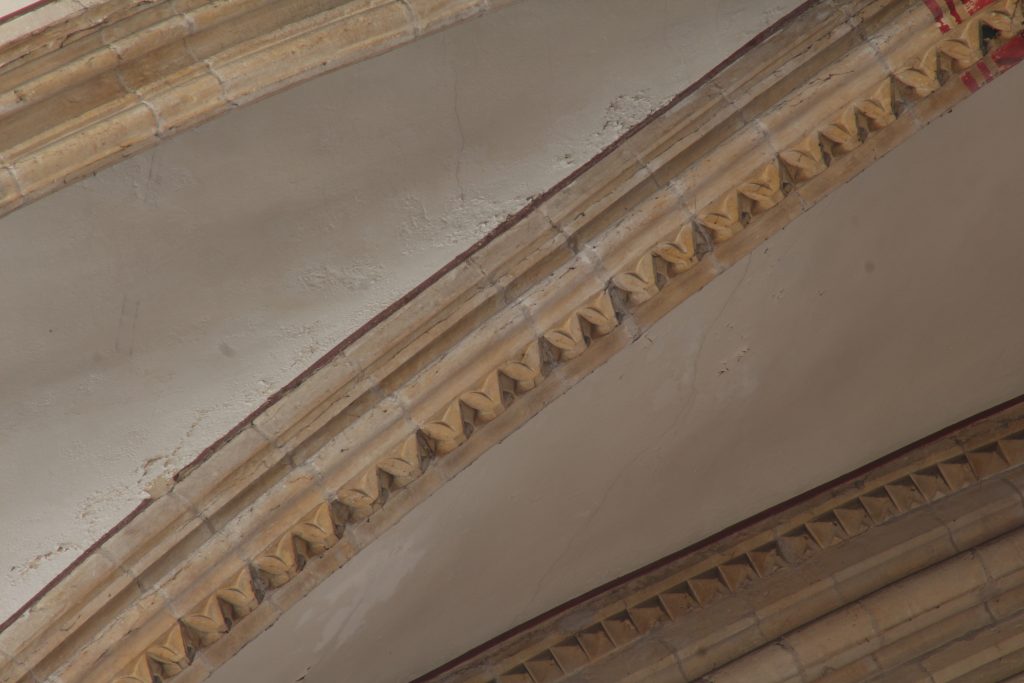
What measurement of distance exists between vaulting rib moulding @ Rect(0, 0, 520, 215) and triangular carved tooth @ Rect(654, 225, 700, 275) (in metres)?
0.86

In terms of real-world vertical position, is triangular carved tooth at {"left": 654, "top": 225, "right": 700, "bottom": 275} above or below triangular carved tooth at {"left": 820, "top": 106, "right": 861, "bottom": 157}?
below

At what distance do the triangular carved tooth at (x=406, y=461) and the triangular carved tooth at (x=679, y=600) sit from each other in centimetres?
145

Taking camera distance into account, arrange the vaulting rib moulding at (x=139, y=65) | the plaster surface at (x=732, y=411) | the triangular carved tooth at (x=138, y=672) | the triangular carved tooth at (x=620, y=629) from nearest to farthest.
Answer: the vaulting rib moulding at (x=139, y=65), the triangular carved tooth at (x=138, y=672), the plaster surface at (x=732, y=411), the triangular carved tooth at (x=620, y=629)

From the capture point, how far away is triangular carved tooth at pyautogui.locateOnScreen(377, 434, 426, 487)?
3.41 metres

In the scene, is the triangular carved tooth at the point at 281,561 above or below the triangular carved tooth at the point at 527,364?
below

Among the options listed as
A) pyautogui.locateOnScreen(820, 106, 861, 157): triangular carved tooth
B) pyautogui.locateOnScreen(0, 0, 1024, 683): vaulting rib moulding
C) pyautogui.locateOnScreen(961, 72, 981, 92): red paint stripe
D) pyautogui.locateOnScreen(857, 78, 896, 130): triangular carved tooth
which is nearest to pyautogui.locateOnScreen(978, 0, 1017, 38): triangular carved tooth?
pyautogui.locateOnScreen(0, 0, 1024, 683): vaulting rib moulding

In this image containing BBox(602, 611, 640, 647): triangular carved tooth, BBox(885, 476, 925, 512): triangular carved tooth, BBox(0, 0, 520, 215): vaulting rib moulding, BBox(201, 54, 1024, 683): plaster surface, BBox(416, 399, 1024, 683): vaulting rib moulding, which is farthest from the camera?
BBox(885, 476, 925, 512): triangular carved tooth

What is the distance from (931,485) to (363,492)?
2.14 m

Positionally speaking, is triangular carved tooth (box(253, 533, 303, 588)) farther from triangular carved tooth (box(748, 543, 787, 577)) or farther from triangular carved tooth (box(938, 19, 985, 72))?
triangular carved tooth (box(938, 19, 985, 72))

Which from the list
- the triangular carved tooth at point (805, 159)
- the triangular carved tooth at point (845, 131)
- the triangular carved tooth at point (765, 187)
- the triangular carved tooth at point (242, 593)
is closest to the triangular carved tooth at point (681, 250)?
the triangular carved tooth at point (765, 187)

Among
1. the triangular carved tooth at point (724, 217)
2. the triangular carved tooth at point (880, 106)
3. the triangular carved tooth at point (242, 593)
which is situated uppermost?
the triangular carved tooth at point (880, 106)

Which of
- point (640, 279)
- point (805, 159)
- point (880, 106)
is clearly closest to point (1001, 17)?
point (880, 106)

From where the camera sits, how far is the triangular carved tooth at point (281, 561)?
341cm

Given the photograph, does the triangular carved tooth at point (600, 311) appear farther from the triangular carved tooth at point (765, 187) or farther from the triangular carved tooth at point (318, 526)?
the triangular carved tooth at point (318, 526)
